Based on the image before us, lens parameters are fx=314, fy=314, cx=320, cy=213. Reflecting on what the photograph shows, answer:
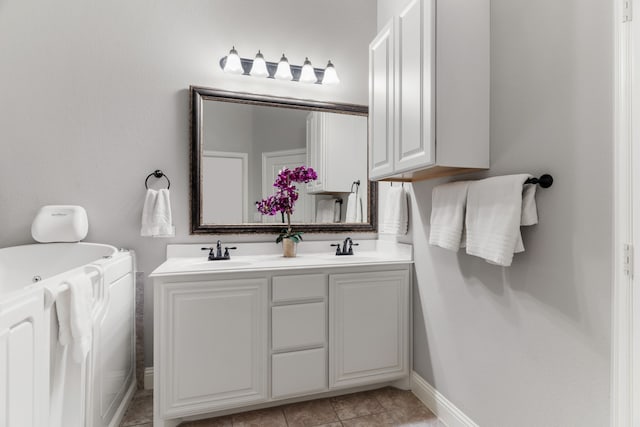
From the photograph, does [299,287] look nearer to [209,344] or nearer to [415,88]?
[209,344]

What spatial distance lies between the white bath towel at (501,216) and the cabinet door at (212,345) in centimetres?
110

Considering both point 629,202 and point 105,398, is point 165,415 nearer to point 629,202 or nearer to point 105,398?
point 105,398

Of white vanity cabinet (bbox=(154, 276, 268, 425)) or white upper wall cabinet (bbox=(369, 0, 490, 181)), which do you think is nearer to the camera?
white upper wall cabinet (bbox=(369, 0, 490, 181))

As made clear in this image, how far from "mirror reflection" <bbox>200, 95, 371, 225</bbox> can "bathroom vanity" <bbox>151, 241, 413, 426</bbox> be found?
17.2 inches

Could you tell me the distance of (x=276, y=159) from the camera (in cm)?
229

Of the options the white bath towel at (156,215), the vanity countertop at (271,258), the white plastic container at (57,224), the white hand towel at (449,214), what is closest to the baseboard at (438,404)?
the vanity countertop at (271,258)

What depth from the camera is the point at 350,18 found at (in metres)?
2.51

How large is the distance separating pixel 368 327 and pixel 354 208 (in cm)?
94

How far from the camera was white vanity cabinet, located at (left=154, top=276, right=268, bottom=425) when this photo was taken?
1571mm

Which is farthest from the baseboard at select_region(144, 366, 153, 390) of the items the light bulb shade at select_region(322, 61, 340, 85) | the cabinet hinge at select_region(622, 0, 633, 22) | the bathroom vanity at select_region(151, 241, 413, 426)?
the cabinet hinge at select_region(622, 0, 633, 22)

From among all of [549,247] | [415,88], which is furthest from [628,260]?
[415,88]

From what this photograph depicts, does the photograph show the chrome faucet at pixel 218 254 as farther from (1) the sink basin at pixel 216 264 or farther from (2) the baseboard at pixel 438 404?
(2) the baseboard at pixel 438 404

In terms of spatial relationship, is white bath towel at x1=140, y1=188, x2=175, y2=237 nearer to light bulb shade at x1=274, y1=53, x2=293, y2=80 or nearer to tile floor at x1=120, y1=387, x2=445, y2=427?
tile floor at x1=120, y1=387, x2=445, y2=427


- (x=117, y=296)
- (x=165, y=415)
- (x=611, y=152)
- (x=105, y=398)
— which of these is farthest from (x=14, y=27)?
(x=611, y=152)
